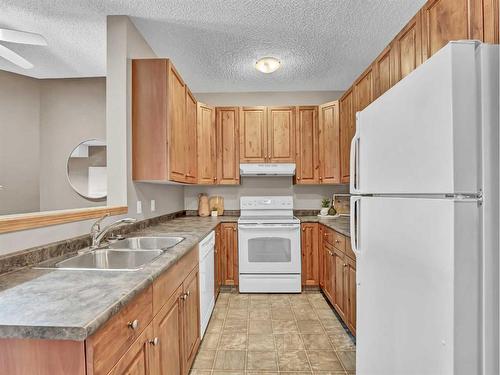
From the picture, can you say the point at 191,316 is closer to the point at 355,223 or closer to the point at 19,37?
the point at 355,223

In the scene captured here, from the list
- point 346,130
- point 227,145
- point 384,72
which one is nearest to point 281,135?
point 227,145

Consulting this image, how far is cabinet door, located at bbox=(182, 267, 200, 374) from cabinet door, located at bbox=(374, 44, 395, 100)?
1982mm

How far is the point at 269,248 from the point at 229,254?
20.2 inches

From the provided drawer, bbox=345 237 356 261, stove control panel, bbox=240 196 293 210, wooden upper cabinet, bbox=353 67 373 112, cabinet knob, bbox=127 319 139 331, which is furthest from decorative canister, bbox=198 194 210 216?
cabinet knob, bbox=127 319 139 331

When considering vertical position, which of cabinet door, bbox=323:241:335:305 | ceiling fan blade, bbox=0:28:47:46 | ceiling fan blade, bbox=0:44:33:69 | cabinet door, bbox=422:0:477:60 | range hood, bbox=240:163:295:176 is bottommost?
cabinet door, bbox=323:241:335:305

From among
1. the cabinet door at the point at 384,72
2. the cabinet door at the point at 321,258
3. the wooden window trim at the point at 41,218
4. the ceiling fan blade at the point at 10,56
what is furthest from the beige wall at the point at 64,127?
the cabinet door at the point at 384,72

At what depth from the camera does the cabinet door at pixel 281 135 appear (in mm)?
3881

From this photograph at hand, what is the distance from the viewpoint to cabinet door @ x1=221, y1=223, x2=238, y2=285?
3.57 meters

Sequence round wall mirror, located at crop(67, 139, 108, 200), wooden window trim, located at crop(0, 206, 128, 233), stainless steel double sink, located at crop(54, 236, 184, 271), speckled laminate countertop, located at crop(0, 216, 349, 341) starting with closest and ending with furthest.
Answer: speckled laminate countertop, located at crop(0, 216, 349, 341) → wooden window trim, located at crop(0, 206, 128, 233) → stainless steel double sink, located at crop(54, 236, 184, 271) → round wall mirror, located at crop(67, 139, 108, 200)

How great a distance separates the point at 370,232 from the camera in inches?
54.7

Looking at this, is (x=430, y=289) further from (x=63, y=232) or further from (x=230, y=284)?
(x=230, y=284)

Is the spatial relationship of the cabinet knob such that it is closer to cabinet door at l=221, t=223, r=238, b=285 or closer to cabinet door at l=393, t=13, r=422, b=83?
cabinet door at l=393, t=13, r=422, b=83

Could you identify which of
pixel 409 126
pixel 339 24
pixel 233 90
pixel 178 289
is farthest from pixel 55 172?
pixel 409 126

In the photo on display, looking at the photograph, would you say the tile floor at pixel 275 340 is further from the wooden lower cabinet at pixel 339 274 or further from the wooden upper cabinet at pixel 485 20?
the wooden upper cabinet at pixel 485 20
